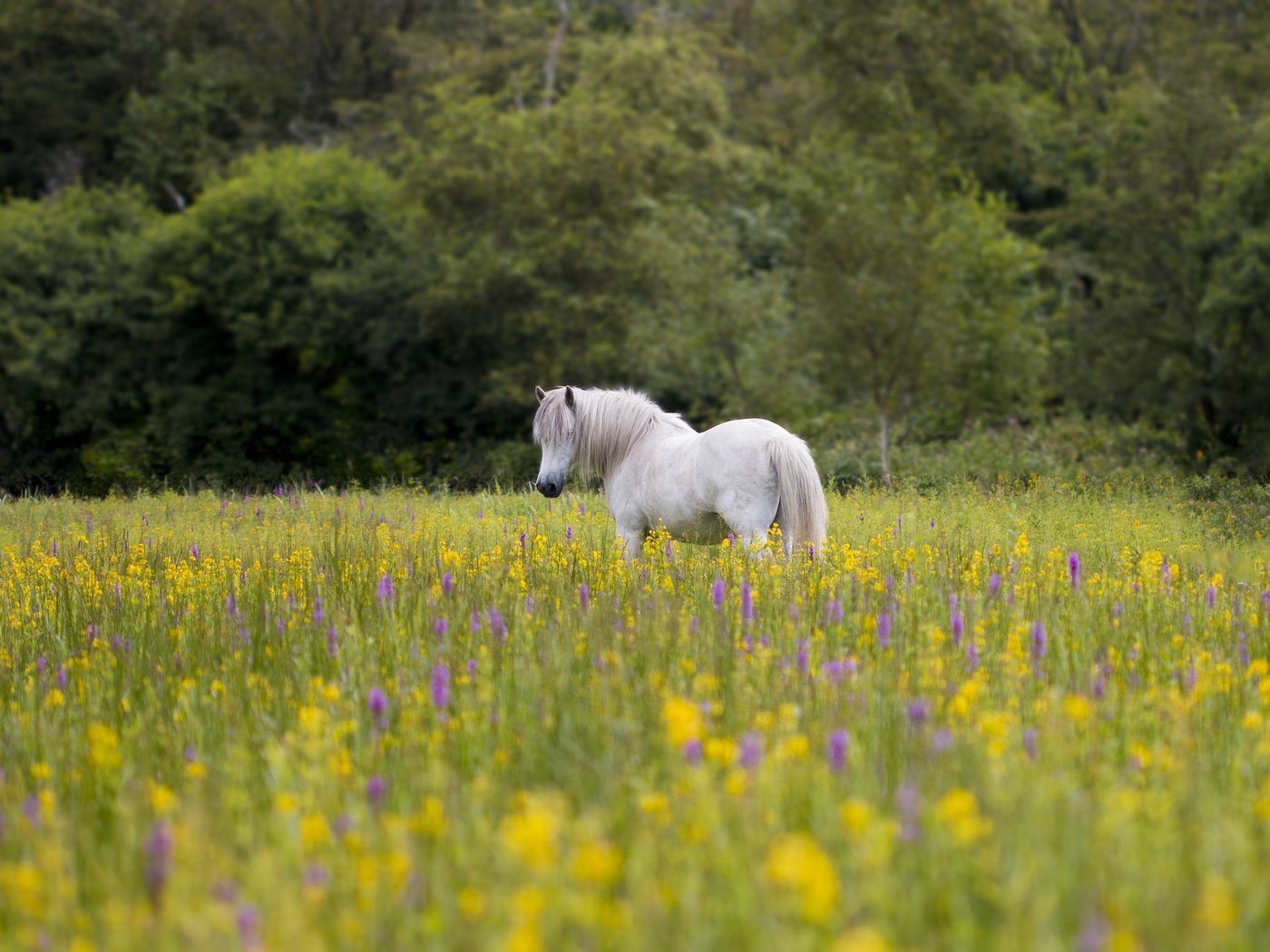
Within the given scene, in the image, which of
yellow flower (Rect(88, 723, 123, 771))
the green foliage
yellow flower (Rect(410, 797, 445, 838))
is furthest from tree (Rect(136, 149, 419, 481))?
yellow flower (Rect(410, 797, 445, 838))

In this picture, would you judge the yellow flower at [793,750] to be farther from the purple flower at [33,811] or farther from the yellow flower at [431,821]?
the purple flower at [33,811]

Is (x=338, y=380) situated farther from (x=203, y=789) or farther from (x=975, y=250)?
(x=203, y=789)

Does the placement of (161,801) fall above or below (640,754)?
above

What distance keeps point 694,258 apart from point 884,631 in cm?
2354

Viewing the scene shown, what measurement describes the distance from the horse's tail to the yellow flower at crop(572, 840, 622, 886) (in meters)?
5.42

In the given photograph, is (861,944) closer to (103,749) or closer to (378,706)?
(378,706)

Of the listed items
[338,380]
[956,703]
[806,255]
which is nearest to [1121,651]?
[956,703]

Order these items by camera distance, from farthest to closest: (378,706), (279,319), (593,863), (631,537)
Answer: (279,319), (631,537), (378,706), (593,863)

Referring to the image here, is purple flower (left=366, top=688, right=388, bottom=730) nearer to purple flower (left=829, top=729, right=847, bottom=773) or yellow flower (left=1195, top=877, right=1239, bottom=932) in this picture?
purple flower (left=829, top=729, right=847, bottom=773)

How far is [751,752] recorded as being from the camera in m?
3.17

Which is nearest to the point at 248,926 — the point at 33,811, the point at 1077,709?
the point at 33,811

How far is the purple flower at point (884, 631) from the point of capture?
4910 mm

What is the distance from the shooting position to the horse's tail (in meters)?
8.09

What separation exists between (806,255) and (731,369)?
15.2 ft
